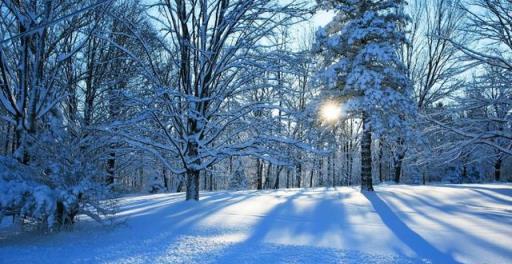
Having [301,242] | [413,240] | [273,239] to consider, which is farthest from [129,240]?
[413,240]

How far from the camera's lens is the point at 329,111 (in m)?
15.1

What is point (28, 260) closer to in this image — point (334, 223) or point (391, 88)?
point (334, 223)

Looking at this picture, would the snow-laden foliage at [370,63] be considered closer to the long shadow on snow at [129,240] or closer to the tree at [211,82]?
the tree at [211,82]

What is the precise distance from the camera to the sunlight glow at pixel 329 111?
1478 cm

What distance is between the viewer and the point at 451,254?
406 centimetres

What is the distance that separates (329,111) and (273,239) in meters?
11.1

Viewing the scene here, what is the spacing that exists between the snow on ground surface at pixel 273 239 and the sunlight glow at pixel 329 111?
7.86 m

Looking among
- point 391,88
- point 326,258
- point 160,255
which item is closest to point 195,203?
point 160,255

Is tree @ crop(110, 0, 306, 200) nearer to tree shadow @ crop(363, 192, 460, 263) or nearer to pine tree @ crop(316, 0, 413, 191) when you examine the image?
tree shadow @ crop(363, 192, 460, 263)

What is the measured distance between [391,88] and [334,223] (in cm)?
985

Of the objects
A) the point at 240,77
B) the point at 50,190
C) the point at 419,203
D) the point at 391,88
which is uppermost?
the point at 391,88

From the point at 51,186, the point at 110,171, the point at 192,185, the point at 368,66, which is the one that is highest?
the point at 368,66

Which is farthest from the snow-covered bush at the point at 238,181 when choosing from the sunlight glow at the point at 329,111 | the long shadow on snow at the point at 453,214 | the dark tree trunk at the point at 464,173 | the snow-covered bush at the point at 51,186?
the snow-covered bush at the point at 51,186

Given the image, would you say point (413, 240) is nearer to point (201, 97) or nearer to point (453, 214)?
point (453, 214)
